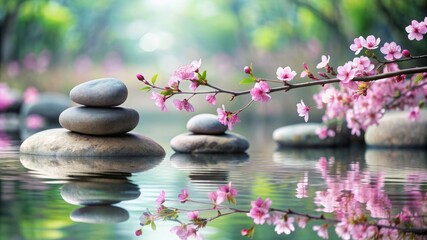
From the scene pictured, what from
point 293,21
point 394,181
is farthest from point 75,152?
point 293,21

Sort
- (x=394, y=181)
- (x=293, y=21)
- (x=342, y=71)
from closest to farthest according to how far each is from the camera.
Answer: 1. (x=342, y=71)
2. (x=394, y=181)
3. (x=293, y=21)

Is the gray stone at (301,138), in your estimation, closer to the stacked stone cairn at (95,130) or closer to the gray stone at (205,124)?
the gray stone at (205,124)

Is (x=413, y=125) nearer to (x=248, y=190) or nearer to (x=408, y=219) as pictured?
(x=248, y=190)

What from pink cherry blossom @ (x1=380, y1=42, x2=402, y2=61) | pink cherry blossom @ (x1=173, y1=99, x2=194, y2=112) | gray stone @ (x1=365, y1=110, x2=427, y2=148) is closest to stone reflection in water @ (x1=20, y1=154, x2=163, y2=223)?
pink cherry blossom @ (x1=173, y1=99, x2=194, y2=112)

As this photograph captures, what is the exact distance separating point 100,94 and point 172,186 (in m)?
2.35

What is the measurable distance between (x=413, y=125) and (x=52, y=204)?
6737 millimetres

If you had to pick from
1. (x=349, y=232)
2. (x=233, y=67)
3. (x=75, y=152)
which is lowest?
(x=349, y=232)

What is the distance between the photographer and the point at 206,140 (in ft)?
26.2

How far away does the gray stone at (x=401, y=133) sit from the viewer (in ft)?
32.0

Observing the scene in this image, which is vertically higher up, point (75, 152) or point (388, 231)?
point (75, 152)

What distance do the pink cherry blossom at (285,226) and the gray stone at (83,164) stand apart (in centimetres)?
218

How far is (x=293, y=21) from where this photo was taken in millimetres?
24875

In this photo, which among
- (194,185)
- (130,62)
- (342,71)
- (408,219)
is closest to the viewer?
(408,219)

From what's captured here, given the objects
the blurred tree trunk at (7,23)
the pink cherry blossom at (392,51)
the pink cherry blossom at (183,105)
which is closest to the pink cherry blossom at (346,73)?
the pink cherry blossom at (392,51)
